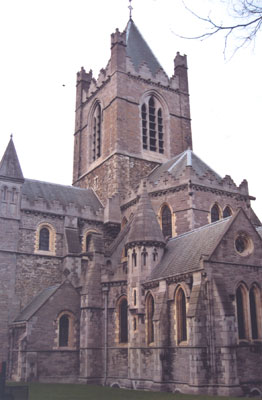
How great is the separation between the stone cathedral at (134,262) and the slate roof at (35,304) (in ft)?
0.44

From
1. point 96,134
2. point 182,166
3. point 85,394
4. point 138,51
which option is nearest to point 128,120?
point 96,134

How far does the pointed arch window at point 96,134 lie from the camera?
42.8m

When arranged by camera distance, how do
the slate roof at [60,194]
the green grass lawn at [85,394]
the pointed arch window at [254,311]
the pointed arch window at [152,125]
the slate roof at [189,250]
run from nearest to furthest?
the green grass lawn at [85,394] < the pointed arch window at [254,311] < the slate roof at [189,250] < the slate roof at [60,194] < the pointed arch window at [152,125]

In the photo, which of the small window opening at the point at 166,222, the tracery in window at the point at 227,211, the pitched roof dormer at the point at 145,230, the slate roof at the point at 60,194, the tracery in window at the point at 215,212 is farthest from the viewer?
the slate roof at the point at 60,194

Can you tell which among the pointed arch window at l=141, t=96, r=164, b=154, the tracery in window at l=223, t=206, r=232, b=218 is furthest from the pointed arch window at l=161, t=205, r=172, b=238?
the pointed arch window at l=141, t=96, r=164, b=154

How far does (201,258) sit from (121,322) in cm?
822

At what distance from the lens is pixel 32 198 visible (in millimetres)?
33688

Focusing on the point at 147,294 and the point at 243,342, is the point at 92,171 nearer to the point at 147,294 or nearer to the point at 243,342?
the point at 147,294

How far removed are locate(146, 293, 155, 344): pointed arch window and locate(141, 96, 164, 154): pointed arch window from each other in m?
18.2

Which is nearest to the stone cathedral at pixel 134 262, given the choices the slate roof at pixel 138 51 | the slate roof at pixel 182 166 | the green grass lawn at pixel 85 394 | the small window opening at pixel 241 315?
the small window opening at pixel 241 315

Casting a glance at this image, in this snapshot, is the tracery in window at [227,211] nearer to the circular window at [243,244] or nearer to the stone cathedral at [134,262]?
the stone cathedral at [134,262]

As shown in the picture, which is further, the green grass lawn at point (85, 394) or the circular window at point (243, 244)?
the circular window at point (243, 244)

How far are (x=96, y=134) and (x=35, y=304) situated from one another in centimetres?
1949

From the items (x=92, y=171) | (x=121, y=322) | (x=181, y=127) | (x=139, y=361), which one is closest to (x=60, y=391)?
(x=139, y=361)
